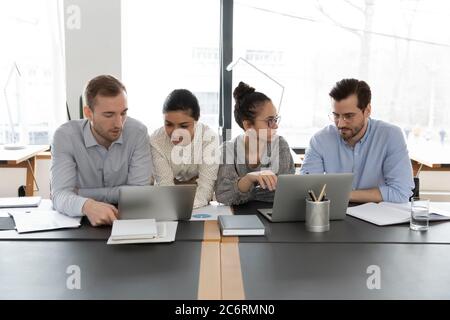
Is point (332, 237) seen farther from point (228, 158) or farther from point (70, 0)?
point (70, 0)

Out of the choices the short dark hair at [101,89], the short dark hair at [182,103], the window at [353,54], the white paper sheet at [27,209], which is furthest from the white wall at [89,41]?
the white paper sheet at [27,209]

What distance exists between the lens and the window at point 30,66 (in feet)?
12.6

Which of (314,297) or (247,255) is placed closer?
(314,297)

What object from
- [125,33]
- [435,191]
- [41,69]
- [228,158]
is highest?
[125,33]

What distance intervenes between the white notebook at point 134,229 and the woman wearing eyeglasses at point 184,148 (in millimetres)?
520

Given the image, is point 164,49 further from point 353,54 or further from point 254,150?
point 254,150

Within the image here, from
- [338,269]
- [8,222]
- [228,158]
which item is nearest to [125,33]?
[228,158]

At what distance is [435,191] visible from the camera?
3.98m

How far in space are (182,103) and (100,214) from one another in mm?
789

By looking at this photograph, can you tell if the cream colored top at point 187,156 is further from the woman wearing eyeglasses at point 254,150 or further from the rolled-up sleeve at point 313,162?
the rolled-up sleeve at point 313,162

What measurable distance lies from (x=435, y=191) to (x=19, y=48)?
3609 millimetres

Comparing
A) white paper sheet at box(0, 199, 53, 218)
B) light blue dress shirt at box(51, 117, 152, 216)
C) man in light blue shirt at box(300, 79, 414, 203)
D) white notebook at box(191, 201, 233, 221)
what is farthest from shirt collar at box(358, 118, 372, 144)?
white paper sheet at box(0, 199, 53, 218)

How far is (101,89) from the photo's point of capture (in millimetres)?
2090

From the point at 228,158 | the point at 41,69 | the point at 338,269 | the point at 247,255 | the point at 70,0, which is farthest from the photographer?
the point at 41,69
